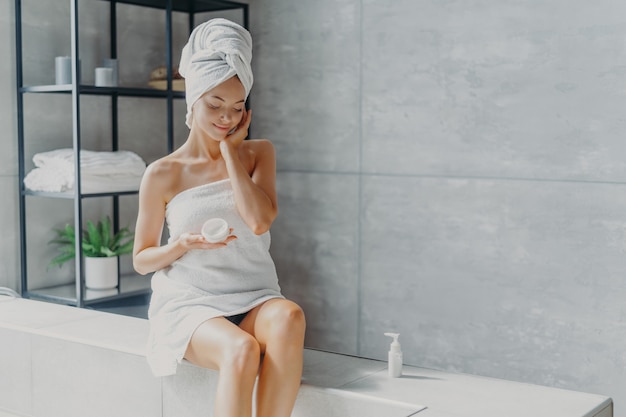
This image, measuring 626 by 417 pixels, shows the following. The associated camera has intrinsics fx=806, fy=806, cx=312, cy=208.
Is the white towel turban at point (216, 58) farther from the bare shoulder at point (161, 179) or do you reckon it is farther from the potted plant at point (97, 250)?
the potted plant at point (97, 250)

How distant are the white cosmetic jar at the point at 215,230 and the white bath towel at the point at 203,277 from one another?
0.05 meters

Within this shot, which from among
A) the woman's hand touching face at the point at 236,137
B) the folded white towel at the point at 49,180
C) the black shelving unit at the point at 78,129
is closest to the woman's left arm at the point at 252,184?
the woman's hand touching face at the point at 236,137

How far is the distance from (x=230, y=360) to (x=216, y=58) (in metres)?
0.73

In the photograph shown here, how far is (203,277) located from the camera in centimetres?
207

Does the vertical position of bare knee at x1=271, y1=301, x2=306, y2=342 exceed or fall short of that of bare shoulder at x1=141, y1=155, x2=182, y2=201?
A: it falls short

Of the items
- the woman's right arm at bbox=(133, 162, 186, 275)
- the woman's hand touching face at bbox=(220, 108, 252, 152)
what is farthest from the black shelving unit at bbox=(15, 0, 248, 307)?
the woman's hand touching face at bbox=(220, 108, 252, 152)

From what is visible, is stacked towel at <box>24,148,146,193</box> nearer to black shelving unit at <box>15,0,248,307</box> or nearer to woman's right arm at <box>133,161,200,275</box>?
black shelving unit at <box>15,0,248,307</box>

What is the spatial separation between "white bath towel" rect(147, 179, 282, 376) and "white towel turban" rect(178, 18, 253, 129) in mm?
258

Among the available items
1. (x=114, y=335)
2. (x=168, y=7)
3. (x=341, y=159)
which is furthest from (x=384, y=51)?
(x=114, y=335)

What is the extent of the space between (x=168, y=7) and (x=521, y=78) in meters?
1.49

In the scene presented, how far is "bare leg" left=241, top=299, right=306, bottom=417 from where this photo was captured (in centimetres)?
186

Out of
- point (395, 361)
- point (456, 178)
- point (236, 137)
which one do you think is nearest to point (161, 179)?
point (236, 137)

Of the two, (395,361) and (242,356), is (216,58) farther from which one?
(395,361)

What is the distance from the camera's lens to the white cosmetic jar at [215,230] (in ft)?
6.44
